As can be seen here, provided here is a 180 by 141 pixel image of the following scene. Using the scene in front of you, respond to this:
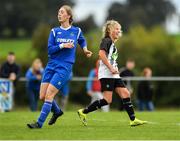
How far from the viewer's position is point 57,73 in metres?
14.2

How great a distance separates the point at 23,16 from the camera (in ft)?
293

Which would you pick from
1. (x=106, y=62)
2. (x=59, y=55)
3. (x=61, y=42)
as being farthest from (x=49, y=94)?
(x=106, y=62)

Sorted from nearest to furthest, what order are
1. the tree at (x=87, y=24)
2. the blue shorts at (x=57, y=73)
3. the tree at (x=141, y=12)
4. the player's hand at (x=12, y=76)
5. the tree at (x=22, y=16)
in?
the blue shorts at (x=57, y=73) → the player's hand at (x=12, y=76) → the tree at (x=87, y=24) → the tree at (x=22, y=16) → the tree at (x=141, y=12)

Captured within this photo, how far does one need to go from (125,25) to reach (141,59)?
42.9 metres

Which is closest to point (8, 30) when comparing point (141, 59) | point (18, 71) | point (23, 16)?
point (23, 16)

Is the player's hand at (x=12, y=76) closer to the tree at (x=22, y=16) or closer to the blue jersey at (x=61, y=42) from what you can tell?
the blue jersey at (x=61, y=42)

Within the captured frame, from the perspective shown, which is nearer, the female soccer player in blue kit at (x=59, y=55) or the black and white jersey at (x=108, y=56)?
the female soccer player in blue kit at (x=59, y=55)

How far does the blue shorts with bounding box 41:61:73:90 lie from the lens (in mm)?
14180

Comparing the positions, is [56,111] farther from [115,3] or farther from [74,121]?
[115,3]

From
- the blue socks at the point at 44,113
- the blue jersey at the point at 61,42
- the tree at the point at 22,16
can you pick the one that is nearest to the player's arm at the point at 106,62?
the blue jersey at the point at 61,42

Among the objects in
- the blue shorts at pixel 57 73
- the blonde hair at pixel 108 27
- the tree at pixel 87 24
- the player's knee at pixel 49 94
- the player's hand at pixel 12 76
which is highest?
the blonde hair at pixel 108 27

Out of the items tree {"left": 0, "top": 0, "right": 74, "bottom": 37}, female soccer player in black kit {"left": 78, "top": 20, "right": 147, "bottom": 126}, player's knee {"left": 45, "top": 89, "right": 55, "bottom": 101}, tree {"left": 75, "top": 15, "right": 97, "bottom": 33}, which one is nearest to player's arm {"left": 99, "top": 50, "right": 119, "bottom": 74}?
female soccer player in black kit {"left": 78, "top": 20, "right": 147, "bottom": 126}

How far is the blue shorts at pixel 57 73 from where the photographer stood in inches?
558

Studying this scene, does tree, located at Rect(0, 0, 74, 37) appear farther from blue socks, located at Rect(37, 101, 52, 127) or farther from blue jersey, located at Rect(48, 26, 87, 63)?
blue socks, located at Rect(37, 101, 52, 127)
